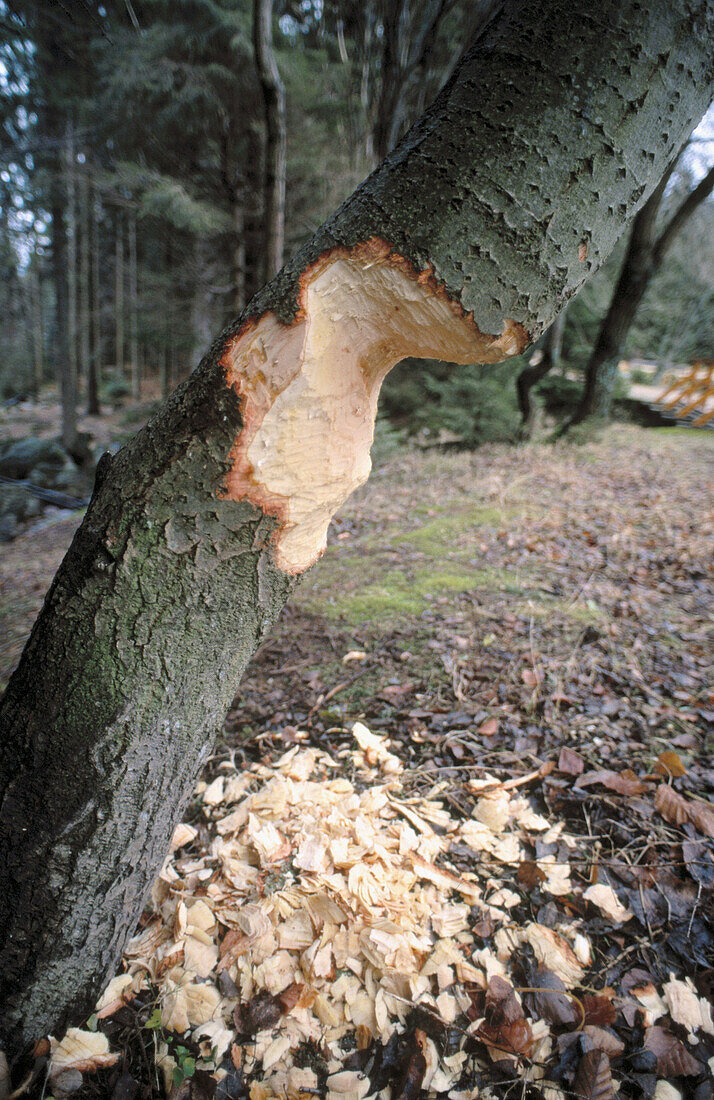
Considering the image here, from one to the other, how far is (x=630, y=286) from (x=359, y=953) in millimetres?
8805

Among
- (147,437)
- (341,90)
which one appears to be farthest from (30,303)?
(147,437)

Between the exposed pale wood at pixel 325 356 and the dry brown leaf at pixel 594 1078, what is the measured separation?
143cm

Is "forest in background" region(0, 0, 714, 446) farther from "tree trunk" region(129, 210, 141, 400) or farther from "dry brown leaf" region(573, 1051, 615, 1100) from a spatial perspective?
"dry brown leaf" region(573, 1051, 615, 1100)

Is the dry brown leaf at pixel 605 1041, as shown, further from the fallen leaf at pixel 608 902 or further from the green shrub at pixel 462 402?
Result: the green shrub at pixel 462 402

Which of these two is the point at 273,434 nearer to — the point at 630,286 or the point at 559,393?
the point at 630,286

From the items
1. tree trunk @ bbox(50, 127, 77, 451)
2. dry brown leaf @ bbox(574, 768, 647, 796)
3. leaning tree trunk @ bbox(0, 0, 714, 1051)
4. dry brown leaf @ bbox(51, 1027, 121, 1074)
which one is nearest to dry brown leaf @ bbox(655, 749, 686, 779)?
dry brown leaf @ bbox(574, 768, 647, 796)

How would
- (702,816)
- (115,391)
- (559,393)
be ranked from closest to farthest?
(702,816)
(559,393)
(115,391)

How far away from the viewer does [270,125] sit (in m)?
4.58

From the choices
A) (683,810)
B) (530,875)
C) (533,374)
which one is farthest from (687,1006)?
(533,374)

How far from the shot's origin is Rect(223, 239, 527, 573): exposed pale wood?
3.27 feet

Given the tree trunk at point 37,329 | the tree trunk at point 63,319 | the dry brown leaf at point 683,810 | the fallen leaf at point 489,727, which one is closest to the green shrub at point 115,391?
the tree trunk at point 37,329

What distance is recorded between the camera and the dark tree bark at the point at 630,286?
7.13m

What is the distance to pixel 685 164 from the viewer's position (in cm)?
880

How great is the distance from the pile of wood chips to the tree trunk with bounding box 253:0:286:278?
206 inches
